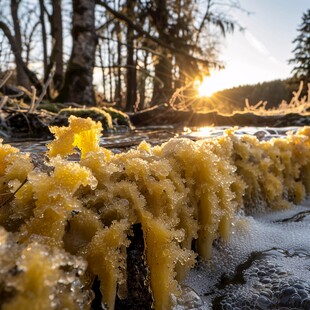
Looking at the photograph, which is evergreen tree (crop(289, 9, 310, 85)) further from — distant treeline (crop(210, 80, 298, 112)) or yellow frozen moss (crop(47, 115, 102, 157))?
yellow frozen moss (crop(47, 115, 102, 157))

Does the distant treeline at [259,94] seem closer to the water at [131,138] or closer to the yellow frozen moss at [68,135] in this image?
the water at [131,138]

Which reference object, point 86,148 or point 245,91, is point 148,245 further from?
point 245,91

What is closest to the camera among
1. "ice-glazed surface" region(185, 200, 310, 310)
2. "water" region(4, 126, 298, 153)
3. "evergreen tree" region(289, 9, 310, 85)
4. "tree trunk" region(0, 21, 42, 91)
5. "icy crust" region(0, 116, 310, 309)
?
"icy crust" region(0, 116, 310, 309)

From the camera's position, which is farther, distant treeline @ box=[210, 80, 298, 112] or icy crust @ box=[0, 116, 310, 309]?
distant treeline @ box=[210, 80, 298, 112]

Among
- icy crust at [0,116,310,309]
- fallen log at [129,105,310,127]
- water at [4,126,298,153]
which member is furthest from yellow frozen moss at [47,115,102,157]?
fallen log at [129,105,310,127]

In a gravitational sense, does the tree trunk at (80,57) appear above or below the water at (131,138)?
above

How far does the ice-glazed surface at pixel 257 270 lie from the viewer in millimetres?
1276

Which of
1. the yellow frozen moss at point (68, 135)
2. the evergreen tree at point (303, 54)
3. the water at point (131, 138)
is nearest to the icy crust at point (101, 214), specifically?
the yellow frozen moss at point (68, 135)

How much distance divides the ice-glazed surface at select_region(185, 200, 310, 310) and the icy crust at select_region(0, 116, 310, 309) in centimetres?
10

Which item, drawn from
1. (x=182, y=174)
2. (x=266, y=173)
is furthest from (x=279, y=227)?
(x=182, y=174)

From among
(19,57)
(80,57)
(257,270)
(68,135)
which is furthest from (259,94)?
(68,135)

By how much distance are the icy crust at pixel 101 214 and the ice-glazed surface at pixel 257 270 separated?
0.32 ft

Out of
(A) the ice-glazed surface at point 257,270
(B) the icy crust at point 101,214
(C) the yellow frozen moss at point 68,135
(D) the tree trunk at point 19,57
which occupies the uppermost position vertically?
(D) the tree trunk at point 19,57

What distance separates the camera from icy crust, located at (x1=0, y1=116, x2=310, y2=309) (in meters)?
0.66
